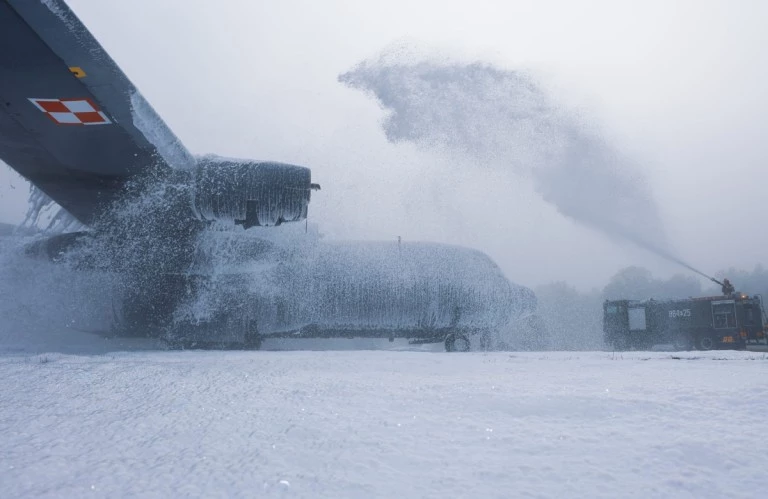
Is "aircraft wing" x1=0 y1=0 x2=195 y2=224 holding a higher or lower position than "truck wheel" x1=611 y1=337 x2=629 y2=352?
higher

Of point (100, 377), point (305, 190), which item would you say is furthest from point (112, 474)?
point (305, 190)

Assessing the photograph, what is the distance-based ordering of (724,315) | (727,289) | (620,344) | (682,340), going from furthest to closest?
(620,344), (682,340), (727,289), (724,315)

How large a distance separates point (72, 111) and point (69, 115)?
15 cm

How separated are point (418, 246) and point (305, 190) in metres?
6.37

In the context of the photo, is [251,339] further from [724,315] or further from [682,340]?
[682,340]

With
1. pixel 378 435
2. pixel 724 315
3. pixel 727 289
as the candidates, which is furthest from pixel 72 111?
pixel 727 289

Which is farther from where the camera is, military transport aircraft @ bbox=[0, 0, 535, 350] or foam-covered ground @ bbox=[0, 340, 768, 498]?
military transport aircraft @ bbox=[0, 0, 535, 350]

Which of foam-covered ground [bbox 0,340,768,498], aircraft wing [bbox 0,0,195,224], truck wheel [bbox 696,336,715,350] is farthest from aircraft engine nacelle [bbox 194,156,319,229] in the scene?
truck wheel [bbox 696,336,715,350]

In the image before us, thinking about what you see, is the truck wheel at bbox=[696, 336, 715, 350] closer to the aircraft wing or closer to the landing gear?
the landing gear

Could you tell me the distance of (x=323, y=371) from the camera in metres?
6.10

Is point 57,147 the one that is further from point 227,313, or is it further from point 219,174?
point 227,313

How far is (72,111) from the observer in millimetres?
9773

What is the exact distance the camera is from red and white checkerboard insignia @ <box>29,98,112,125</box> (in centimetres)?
965

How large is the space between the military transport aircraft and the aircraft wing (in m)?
0.03
